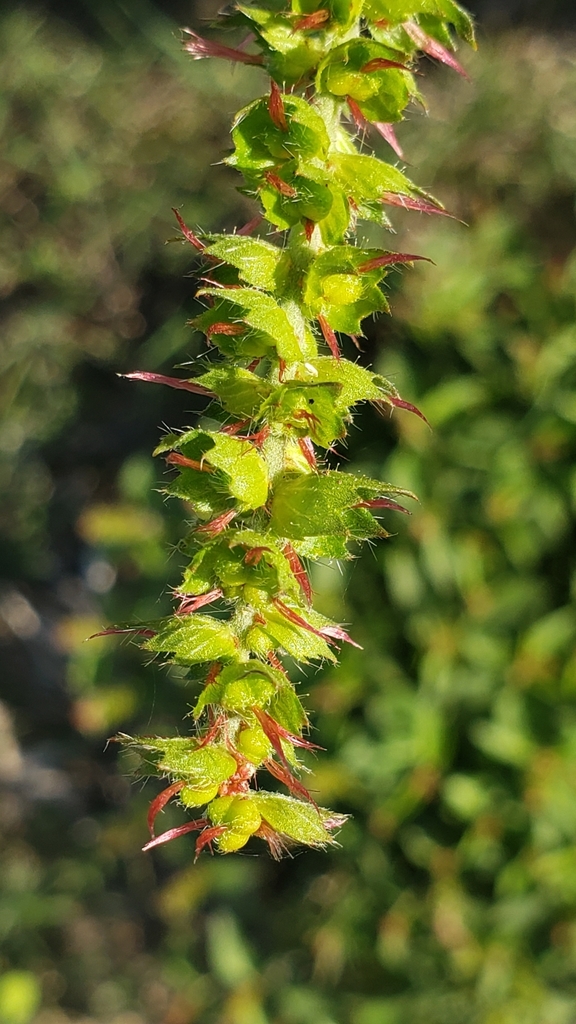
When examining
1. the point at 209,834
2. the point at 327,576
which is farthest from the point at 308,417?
the point at 327,576

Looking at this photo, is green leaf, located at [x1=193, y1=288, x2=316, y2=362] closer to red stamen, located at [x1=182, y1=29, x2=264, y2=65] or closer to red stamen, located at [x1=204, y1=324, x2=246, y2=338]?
red stamen, located at [x1=204, y1=324, x2=246, y2=338]

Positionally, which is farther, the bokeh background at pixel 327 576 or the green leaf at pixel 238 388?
the bokeh background at pixel 327 576

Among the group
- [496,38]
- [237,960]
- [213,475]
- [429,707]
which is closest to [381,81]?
[213,475]

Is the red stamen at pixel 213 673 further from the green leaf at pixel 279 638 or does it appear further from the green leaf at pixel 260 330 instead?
the green leaf at pixel 260 330

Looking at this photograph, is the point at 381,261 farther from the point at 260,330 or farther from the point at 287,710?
the point at 287,710

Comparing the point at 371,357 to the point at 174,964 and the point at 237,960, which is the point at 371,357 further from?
the point at 174,964

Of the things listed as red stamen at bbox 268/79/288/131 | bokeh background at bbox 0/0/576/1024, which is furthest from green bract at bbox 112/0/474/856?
bokeh background at bbox 0/0/576/1024

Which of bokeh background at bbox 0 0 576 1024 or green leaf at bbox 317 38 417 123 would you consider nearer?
green leaf at bbox 317 38 417 123

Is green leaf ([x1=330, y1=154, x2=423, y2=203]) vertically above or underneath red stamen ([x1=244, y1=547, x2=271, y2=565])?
above

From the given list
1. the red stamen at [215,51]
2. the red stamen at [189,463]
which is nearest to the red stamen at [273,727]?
the red stamen at [189,463]
